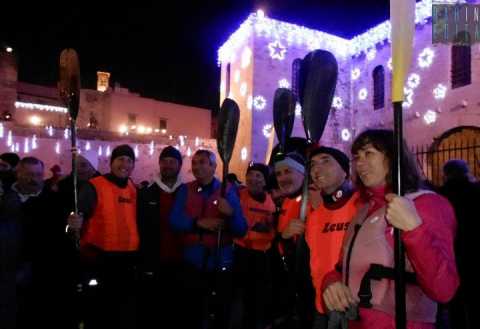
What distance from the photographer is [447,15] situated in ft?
29.1

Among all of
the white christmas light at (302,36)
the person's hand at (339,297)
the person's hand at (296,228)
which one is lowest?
the person's hand at (339,297)

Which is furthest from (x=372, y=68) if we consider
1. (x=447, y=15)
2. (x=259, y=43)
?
(x=447, y=15)

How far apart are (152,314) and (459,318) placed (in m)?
3.62

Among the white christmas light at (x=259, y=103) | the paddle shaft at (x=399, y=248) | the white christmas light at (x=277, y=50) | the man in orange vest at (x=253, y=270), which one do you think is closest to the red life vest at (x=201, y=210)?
the man in orange vest at (x=253, y=270)

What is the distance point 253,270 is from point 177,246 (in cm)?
88

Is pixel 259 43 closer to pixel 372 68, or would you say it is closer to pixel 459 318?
pixel 372 68

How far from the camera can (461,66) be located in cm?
1280

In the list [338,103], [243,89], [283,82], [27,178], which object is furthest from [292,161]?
[338,103]

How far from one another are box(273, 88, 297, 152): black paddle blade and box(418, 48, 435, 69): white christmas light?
434 inches

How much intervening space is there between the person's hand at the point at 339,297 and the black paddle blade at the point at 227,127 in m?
2.76

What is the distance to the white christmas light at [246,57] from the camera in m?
17.1

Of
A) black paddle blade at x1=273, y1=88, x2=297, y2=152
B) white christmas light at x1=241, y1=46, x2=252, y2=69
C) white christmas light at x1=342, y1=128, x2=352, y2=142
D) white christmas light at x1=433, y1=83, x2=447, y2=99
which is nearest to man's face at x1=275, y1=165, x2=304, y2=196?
black paddle blade at x1=273, y1=88, x2=297, y2=152

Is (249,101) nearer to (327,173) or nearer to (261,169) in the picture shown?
(261,169)

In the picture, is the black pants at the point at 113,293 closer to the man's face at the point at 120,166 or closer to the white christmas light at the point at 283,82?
the man's face at the point at 120,166
